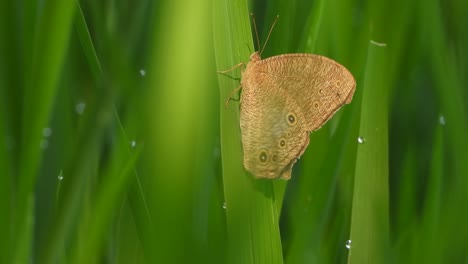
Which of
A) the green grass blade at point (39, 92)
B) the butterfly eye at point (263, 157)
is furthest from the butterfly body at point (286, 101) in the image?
the green grass blade at point (39, 92)

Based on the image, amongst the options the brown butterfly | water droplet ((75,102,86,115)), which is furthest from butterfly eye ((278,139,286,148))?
water droplet ((75,102,86,115))

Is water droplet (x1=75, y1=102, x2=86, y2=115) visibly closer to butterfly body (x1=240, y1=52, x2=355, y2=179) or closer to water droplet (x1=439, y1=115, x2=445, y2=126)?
butterfly body (x1=240, y1=52, x2=355, y2=179)

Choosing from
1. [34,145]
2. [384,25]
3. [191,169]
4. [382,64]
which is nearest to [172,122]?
[191,169]

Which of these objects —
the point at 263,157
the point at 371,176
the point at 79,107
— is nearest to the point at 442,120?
the point at 371,176

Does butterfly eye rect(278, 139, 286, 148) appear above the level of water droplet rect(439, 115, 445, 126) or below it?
below

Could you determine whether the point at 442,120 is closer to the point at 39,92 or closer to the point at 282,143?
the point at 282,143

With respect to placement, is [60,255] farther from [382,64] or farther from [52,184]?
[382,64]

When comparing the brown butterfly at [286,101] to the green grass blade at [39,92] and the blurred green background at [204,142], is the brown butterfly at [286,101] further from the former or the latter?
the green grass blade at [39,92]
